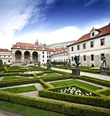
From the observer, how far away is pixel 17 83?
25.4 ft

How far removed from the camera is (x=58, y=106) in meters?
3.65

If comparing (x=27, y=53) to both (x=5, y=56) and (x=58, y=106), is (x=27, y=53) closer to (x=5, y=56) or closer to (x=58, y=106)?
(x=5, y=56)

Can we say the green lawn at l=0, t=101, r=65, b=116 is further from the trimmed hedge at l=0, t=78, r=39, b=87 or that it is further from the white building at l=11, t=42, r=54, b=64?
the white building at l=11, t=42, r=54, b=64

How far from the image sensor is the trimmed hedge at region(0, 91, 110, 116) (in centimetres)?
313

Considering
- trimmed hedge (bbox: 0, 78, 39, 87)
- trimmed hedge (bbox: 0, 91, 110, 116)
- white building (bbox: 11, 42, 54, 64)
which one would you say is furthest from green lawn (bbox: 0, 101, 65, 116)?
white building (bbox: 11, 42, 54, 64)

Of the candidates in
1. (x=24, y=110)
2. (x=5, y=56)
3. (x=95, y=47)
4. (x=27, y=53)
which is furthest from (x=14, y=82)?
(x=5, y=56)

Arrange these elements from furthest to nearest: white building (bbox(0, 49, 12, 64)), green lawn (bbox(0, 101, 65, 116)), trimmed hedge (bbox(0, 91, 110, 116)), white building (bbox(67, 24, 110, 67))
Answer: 1. white building (bbox(0, 49, 12, 64))
2. white building (bbox(67, 24, 110, 67))
3. green lawn (bbox(0, 101, 65, 116))
4. trimmed hedge (bbox(0, 91, 110, 116))

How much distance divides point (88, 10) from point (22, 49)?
126ft

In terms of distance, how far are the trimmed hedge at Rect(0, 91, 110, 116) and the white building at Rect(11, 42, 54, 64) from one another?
129ft

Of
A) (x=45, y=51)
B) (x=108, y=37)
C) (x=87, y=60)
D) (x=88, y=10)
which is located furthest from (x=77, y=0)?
(x=45, y=51)

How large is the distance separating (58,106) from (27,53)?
45968mm

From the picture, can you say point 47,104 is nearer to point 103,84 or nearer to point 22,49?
point 103,84

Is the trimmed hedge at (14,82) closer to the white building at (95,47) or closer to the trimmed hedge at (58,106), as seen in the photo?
the trimmed hedge at (58,106)

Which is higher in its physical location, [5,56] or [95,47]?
[95,47]
